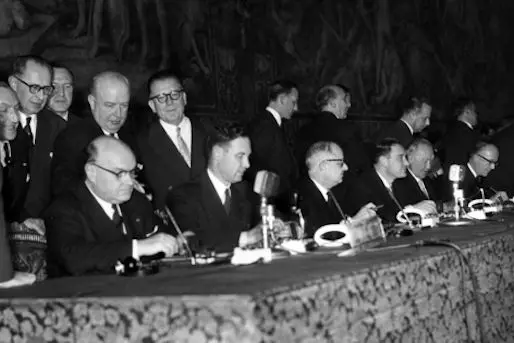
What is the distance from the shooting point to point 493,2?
1681 centimetres

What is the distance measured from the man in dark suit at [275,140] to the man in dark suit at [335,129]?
22.0 inches

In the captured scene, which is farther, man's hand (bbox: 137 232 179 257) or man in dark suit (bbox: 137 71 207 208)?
man in dark suit (bbox: 137 71 207 208)

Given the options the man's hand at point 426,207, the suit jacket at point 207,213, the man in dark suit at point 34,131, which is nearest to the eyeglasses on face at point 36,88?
the man in dark suit at point 34,131

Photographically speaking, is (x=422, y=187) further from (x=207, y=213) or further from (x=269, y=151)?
(x=207, y=213)

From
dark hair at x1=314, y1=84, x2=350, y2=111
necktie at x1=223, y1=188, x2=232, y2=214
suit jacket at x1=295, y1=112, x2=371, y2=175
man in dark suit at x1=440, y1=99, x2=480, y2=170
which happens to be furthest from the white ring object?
man in dark suit at x1=440, y1=99, x2=480, y2=170

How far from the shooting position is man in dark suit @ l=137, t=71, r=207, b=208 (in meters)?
6.52

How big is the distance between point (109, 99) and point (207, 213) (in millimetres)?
1075

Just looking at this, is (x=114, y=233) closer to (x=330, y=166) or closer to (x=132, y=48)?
(x=330, y=166)

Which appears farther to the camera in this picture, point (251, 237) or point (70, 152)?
point (70, 152)

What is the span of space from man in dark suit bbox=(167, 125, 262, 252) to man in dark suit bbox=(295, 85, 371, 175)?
3544mm

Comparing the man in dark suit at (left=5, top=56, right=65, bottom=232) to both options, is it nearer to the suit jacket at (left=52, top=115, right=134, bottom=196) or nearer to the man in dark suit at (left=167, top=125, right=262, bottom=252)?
the suit jacket at (left=52, top=115, right=134, bottom=196)

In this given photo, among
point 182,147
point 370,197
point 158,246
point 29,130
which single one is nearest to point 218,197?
point 158,246

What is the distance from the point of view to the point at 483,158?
382 inches

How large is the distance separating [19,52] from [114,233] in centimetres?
318
